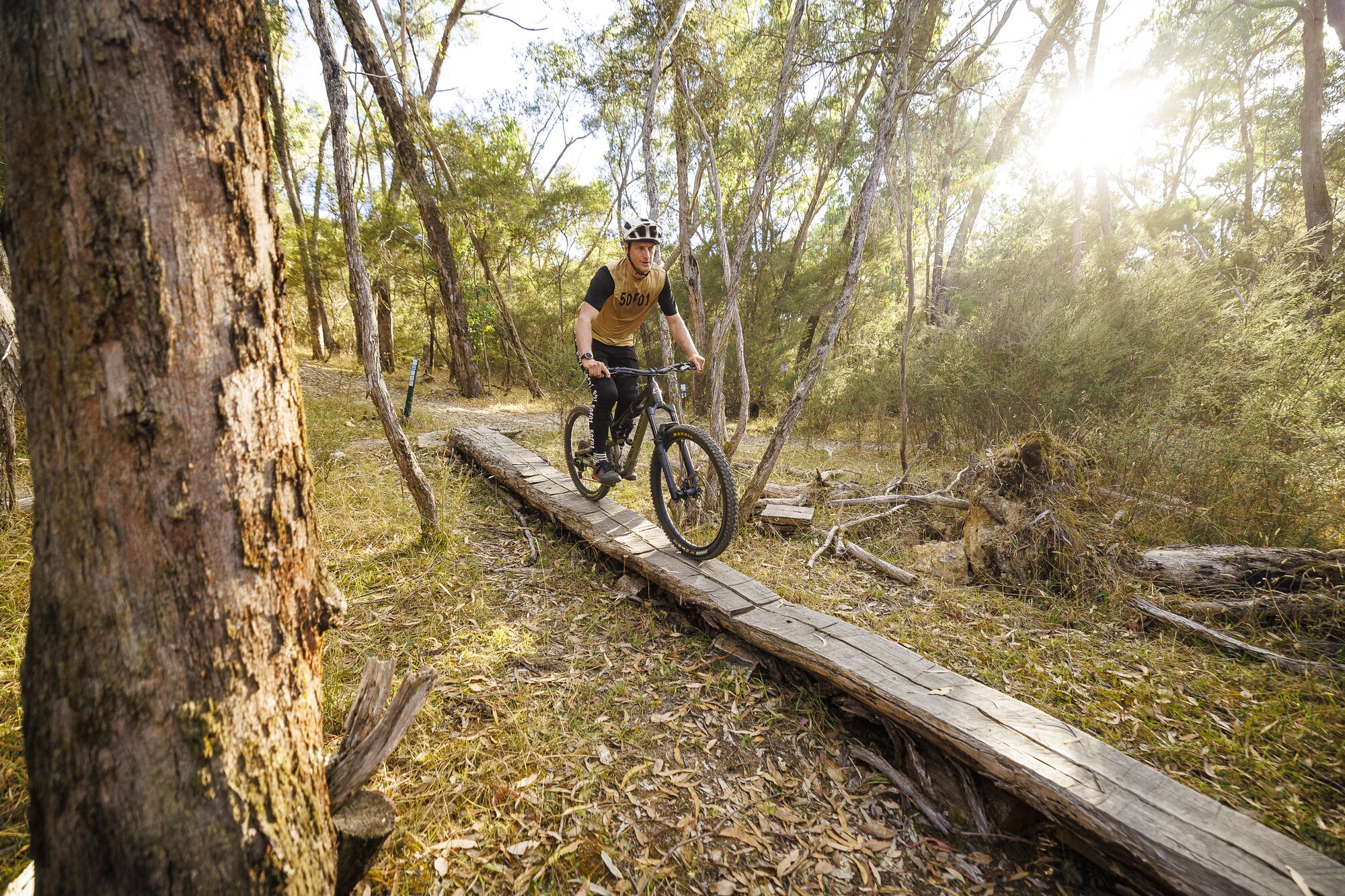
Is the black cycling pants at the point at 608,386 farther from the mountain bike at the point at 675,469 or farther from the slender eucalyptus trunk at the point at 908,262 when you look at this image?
the slender eucalyptus trunk at the point at 908,262

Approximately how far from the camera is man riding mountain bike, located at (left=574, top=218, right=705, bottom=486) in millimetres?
3791

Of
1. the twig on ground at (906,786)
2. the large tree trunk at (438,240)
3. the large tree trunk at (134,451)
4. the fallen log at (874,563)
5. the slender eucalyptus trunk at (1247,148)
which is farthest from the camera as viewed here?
the slender eucalyptus trunk at (1247,148)

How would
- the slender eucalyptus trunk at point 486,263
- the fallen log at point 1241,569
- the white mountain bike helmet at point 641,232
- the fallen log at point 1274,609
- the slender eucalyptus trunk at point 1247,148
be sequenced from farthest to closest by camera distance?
1. the slender eucalyptus trunk at point 1247,148
2. the slender eucalyptus trunk at point 486,263
3. the white mountain bike helmet at point 641,232
4. the fallen log at point 1241,569
5. the fallen log at point 1274,609

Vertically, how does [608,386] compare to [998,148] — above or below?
below

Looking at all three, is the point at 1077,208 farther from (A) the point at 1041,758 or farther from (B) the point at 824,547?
(A) the point at 1041,758

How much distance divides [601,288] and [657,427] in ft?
3.81

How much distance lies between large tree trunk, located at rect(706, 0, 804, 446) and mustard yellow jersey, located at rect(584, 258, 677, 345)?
0.71 m

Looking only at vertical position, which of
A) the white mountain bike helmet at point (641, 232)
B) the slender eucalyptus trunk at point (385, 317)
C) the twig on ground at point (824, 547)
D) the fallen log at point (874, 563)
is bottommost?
the fallen log at point (874, 563)

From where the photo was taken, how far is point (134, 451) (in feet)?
3.76

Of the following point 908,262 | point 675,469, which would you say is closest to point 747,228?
point 675,469

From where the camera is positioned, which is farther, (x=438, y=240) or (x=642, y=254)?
(x=438, y=240)

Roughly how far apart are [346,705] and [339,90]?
11.9 feet

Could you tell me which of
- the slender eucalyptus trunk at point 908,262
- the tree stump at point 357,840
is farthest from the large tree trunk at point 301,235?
the tree stump at point 357,840

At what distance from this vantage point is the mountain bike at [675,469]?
363cm
